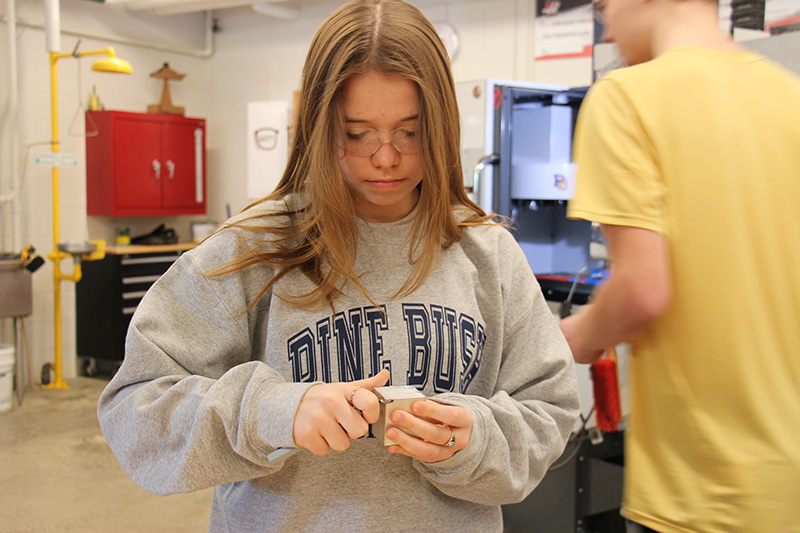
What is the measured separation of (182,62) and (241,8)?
71cm

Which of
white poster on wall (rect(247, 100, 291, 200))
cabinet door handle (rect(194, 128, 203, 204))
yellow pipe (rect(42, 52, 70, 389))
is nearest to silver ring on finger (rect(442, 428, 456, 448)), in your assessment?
yellow pipe (rect(42, 52, 70, 389))

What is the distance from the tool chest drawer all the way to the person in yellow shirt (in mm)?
4690

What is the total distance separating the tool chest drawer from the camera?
519cm

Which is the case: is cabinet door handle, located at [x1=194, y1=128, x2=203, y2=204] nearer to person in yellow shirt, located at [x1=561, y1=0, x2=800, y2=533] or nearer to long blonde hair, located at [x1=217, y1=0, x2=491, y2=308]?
long blonde hair, located at [x1=217, y1=0, x2=491, y2=308]

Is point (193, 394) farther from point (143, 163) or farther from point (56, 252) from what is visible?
point (143, 163)

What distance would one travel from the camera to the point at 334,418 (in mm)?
788

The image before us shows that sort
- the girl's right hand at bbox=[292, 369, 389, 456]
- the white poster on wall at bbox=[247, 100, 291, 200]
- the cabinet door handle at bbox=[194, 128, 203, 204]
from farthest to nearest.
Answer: the cabinet door handle at bbox=[194, 128, 203, 204]
the white poster on wall at bbox=[247, 100, 291, 200]
the girl's right hand at bbox=[292, 369, 389, 456]

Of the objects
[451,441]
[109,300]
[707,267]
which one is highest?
[707,267]

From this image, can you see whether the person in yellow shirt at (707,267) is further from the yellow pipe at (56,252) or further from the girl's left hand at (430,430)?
the yellow pipe at (56,252)

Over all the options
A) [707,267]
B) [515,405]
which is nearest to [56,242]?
[515,405]

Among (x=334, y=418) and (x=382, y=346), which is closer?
(x=334, y=418)

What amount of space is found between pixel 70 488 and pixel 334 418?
3.16m

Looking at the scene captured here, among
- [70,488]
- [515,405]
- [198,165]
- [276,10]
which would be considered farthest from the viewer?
[198,165]

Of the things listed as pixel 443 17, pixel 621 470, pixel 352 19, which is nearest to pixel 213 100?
pixel 443 17
